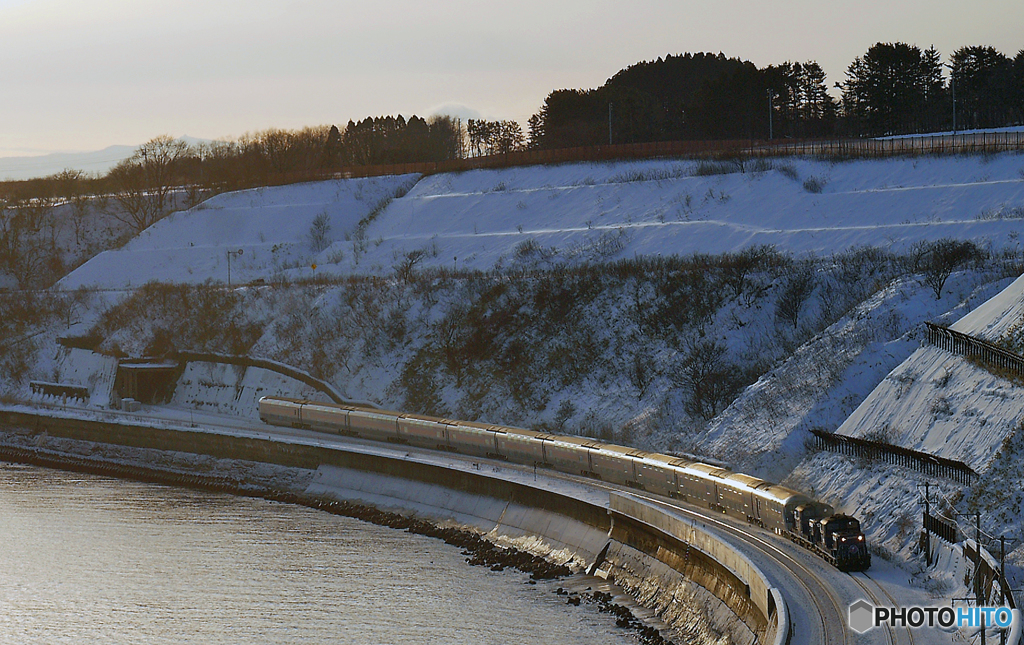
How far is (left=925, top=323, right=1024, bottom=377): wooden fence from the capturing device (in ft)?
117

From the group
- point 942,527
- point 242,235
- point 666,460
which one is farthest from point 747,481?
point 242,235

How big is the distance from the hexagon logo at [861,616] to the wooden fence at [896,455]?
24.1 ft

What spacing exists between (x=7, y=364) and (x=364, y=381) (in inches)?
1597

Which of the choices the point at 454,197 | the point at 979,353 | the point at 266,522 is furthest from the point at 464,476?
the point at 454,197

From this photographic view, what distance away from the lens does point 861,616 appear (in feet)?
89.3

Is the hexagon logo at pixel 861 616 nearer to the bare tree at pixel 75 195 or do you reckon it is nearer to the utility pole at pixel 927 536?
the utility pole at pixel 927 536

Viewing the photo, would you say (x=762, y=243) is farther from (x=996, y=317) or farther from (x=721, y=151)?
(x=996, y=317)

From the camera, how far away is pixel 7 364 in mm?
93250

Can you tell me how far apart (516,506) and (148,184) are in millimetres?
108914

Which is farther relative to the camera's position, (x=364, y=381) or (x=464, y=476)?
(x=364, y=381)

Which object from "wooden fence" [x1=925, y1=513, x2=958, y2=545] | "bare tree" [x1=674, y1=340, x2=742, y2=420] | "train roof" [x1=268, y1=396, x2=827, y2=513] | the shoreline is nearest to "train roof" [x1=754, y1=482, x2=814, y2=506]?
"train roof" [x1=268, y1=396, x2=827, y2=513]

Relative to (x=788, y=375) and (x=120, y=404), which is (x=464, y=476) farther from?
(x=120, y=404)

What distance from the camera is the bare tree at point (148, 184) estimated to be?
436 ft

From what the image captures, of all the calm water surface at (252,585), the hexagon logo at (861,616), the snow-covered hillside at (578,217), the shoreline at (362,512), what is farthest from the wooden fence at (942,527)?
the snow-covered hillside at (578,217)
